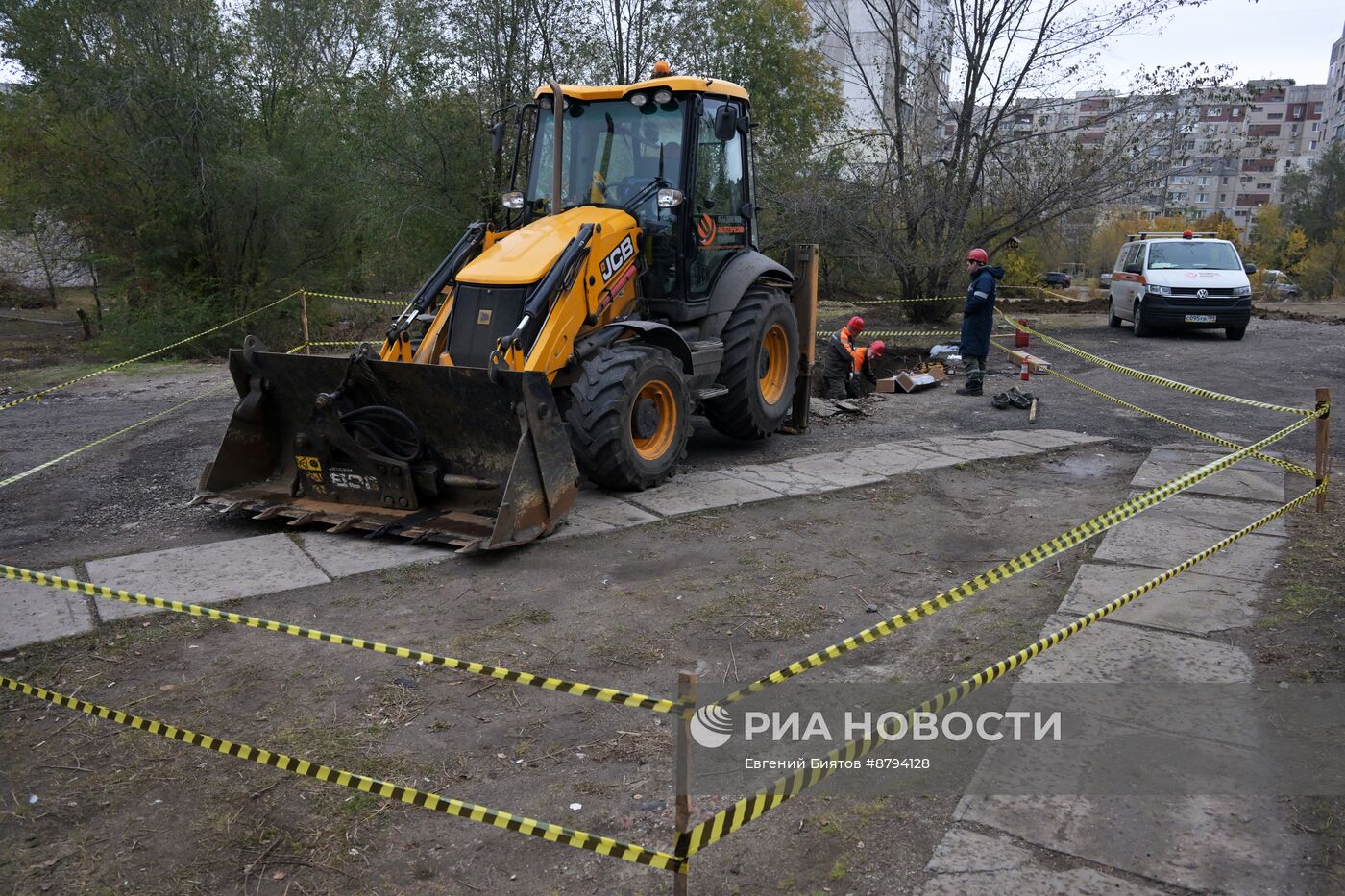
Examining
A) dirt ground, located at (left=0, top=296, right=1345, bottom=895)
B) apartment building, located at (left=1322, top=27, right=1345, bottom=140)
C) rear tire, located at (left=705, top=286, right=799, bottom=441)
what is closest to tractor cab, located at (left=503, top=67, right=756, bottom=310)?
rear tire, located at (left=705, top=286, right=799, bottom=441)

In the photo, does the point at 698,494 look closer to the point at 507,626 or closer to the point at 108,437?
the point at 507,626

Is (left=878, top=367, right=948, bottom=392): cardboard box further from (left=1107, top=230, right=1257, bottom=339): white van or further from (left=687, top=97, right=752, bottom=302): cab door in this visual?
(left=1107, top=230, right=1257, bottom=339): white van

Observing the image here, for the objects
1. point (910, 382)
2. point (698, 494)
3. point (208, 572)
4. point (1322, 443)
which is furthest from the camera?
point (910, 382)

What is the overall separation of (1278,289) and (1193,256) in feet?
94.8

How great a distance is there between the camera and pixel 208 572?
565 centimetres

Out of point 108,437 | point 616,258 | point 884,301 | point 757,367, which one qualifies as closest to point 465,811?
point 616,258

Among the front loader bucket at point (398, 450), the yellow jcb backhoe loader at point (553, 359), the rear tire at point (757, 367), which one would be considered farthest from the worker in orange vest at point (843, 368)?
the front loader bucket at point (398, 450)

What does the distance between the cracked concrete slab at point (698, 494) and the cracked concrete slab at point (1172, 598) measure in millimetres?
2477

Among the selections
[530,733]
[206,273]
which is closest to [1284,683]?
[530,733]

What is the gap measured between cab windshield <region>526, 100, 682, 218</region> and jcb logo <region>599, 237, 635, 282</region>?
0.39 meters

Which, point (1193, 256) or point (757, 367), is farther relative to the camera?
point (1193, 256)

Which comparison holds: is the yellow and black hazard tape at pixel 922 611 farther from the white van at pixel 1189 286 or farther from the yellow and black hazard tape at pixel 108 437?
the white van at pixel 1189 286

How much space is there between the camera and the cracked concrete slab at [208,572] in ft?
17.4

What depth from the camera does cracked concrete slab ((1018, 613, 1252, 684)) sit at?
14.7ft
